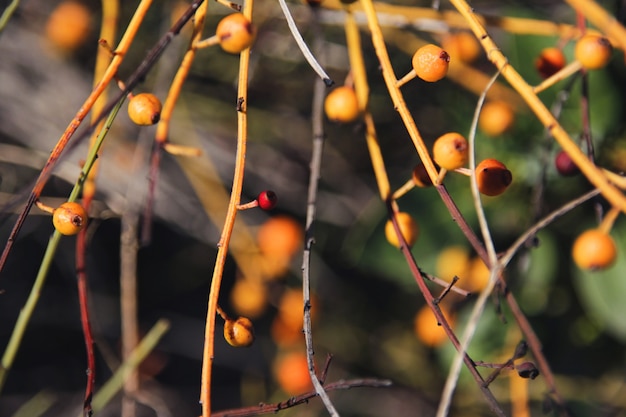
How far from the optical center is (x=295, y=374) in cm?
151

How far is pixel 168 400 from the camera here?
1.78 meters

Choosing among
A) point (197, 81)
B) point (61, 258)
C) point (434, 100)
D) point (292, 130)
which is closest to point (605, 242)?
point (434, 100)

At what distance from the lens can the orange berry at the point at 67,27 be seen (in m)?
1.67

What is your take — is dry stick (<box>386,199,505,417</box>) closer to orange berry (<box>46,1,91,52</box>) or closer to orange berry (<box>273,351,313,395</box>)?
orange berry (<box>273,351,313,395</box>)

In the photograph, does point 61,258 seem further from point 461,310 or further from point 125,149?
point 461,310

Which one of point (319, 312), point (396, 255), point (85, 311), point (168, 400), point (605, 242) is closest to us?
point (85, 311)

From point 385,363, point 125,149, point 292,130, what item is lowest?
point 385,363

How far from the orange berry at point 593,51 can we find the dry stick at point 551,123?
149 millimetres

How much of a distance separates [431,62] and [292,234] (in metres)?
0.78

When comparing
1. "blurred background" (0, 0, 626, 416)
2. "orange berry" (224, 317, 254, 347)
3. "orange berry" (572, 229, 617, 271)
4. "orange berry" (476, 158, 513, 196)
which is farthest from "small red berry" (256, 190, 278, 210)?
"blurred background" (0, 0, 626, 416)

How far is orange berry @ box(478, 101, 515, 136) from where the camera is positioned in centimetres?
127

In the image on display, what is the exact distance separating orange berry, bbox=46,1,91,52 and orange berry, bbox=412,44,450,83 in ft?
3.82

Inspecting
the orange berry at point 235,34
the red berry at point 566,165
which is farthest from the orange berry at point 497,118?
the orange berry at point 235,34

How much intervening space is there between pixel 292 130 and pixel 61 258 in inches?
27.3
